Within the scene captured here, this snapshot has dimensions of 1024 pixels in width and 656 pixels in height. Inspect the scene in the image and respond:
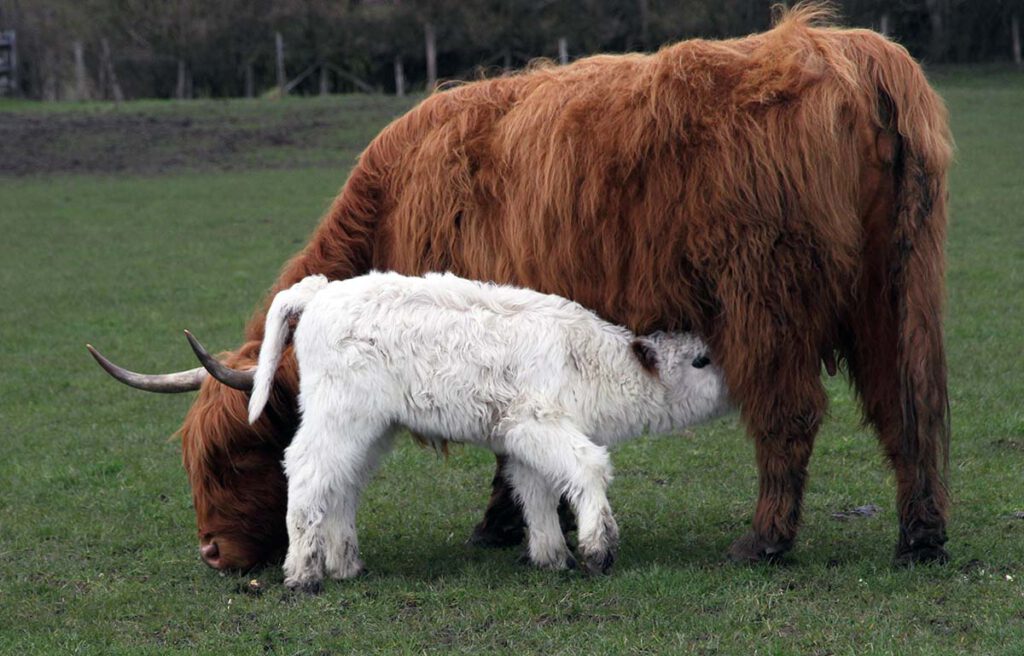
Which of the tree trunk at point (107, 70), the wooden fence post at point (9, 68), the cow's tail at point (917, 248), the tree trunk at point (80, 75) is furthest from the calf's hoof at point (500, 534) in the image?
the wooden fence post at point (9, 68)

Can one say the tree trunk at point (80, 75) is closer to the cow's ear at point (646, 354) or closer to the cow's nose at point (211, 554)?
the cow's nose at point (211, 554)

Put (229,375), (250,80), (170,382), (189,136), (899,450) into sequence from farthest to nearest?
1. (250,80)
2. (189,136)
3. (170,382)
4. (229,375)
5. (899,450)

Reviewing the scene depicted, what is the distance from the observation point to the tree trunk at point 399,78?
1451 inches

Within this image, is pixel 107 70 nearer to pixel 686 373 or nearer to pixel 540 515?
pixel 540 515

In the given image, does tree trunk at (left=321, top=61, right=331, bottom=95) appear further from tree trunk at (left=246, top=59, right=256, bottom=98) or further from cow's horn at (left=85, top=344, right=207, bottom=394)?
cow's horn at (left=85, top=344, right=207, bottom=394)

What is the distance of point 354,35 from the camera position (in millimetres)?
38500

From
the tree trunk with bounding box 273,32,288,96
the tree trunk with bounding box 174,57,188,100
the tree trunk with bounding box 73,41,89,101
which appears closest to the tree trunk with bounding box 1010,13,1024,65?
the tree trunk with bounding box 273,32,288,96

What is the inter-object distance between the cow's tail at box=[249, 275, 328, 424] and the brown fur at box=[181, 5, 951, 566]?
1.04ft

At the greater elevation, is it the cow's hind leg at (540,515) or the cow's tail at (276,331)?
the cow's tail at (276,331)

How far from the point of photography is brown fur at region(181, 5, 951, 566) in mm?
5391

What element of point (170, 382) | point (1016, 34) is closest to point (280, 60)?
point (1016, 34)

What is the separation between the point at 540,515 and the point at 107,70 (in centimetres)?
3769

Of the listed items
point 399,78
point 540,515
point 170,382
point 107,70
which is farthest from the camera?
point 107,70

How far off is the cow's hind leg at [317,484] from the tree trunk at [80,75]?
37.2 m
